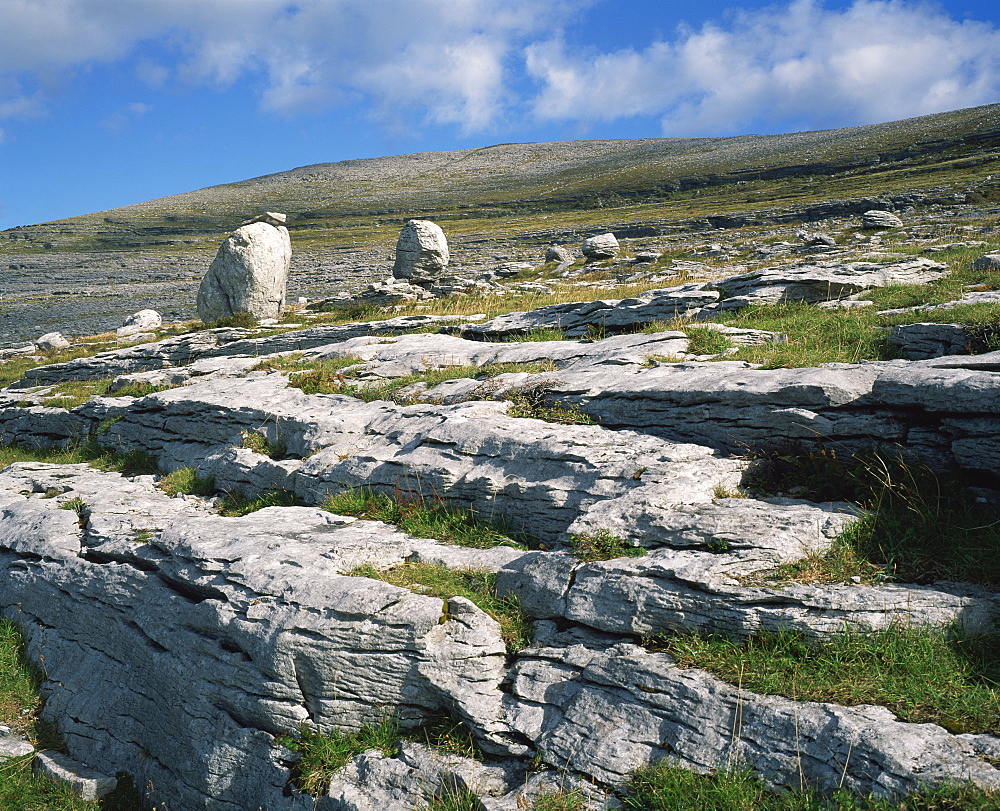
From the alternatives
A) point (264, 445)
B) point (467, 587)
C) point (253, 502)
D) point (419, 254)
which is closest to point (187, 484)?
point (264, 445)

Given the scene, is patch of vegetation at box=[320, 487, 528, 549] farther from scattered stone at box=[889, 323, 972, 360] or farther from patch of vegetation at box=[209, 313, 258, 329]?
patch of vegetation at box=[209, 313, 258, 329]

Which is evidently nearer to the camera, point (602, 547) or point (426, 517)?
point (602, 547)

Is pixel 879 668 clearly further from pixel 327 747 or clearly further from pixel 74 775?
pixel 74 775

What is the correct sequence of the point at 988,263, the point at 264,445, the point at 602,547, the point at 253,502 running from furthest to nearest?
the point at 988,263, the point at 264,445, the point at 253,502, the point at 602,547

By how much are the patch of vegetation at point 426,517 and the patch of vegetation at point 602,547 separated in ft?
4.51

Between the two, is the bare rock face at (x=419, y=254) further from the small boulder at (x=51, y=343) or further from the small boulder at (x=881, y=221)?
the small boulder at (x=881, y=221)

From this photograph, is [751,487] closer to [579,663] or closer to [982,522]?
[982,522]

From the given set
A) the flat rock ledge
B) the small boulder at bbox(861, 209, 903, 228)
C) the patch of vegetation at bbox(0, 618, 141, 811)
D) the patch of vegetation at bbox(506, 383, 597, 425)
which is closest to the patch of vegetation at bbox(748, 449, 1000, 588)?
the flat rock ledge

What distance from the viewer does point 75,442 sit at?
56.1 ft

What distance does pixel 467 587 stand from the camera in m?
7.48

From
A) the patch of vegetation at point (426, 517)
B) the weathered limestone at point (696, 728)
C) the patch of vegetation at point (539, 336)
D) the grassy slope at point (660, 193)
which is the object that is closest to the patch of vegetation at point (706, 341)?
the patch of vegetation at point (539, 336)

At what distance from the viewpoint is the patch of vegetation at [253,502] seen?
36.0ft

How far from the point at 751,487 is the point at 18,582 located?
463 inches

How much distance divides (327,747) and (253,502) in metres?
6.01
